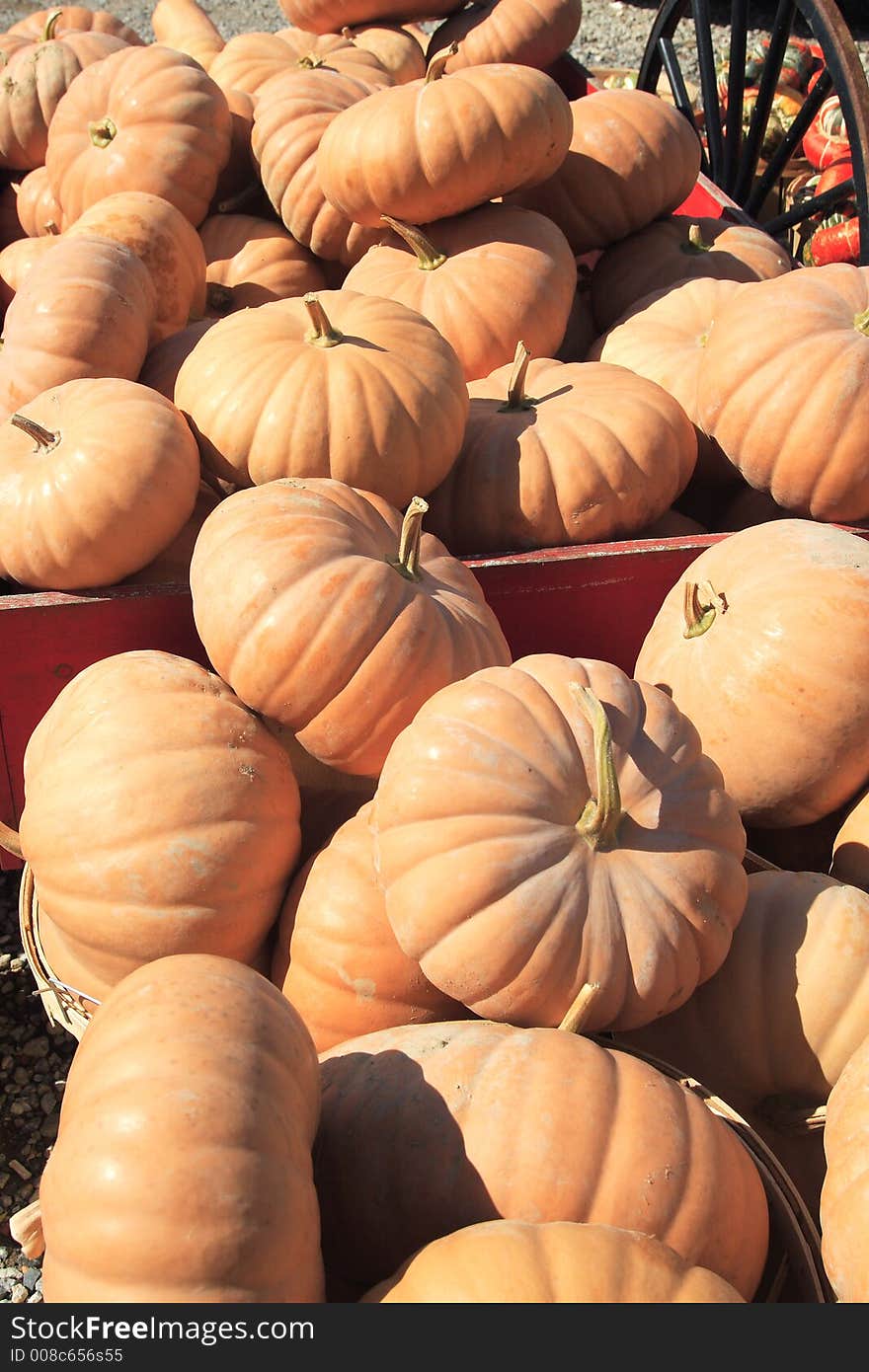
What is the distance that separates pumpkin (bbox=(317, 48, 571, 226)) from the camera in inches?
124

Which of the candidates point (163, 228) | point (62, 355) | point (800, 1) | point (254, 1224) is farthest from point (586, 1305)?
point (800, 1)

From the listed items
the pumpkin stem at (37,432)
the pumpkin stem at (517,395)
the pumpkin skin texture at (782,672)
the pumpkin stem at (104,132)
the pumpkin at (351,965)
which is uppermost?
the pumpkin stem at (104,132)

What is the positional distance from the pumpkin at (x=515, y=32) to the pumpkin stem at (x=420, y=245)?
4.61 feet

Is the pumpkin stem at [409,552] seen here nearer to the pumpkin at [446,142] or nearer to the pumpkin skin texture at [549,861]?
the pumpkin skin texture at [549,861]

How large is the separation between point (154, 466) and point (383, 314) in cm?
75

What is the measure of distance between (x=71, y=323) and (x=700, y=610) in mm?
1720

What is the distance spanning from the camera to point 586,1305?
1258 millimetres

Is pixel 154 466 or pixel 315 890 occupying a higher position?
pixel 154 466

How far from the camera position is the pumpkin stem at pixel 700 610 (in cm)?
238

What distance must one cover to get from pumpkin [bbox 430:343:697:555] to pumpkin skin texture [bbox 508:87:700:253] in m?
1.10

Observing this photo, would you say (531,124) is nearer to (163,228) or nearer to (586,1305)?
(163,228)

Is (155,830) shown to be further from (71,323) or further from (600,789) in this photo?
(71,323)

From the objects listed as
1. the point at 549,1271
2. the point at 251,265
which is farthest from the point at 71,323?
the point at 549,1271

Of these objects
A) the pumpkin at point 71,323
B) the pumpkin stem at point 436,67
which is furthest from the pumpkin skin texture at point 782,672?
the pumpkin stem at point 436,67
